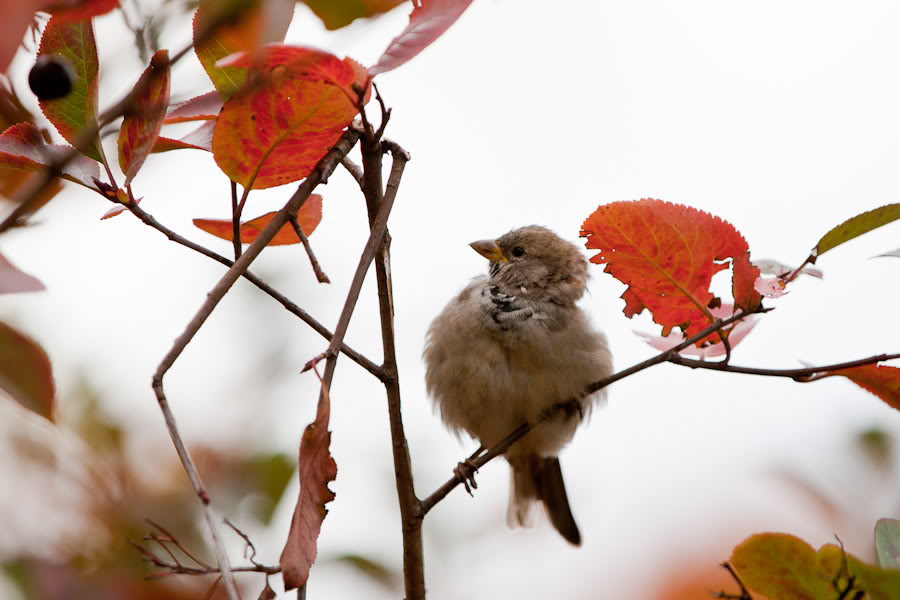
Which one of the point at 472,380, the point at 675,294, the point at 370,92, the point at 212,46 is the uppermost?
the point at 472,380

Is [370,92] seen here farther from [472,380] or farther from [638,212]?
[472,380]

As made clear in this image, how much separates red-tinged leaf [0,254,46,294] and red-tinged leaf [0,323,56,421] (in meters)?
0.08

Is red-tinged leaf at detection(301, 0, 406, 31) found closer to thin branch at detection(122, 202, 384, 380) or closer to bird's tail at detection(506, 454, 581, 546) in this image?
thin branch at detection(122, 202, 384, 380)

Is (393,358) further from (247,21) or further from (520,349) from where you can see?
(520,349)

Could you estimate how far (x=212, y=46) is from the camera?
4.82ft

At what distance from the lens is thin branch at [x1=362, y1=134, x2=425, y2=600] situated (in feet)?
5.52

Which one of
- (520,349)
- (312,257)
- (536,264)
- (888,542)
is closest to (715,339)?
(888,542)

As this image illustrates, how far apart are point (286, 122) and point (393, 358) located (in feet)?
1.70

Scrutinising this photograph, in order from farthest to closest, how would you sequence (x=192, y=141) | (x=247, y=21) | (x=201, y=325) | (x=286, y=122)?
(x=192, y=141)
(x=286, y=122)
(x=201, y=325)
(x=247, y=21)

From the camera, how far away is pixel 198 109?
159cm

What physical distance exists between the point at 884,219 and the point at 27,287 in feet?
4.37

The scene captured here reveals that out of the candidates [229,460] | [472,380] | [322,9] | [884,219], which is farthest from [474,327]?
[322,9]

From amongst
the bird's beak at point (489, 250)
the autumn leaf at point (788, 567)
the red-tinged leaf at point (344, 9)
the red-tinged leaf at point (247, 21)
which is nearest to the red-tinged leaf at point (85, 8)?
the red-tinged leaf at point (247, 21)

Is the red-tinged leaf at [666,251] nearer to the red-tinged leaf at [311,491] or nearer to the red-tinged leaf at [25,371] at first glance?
the red-tinged leaf at [311,491]
